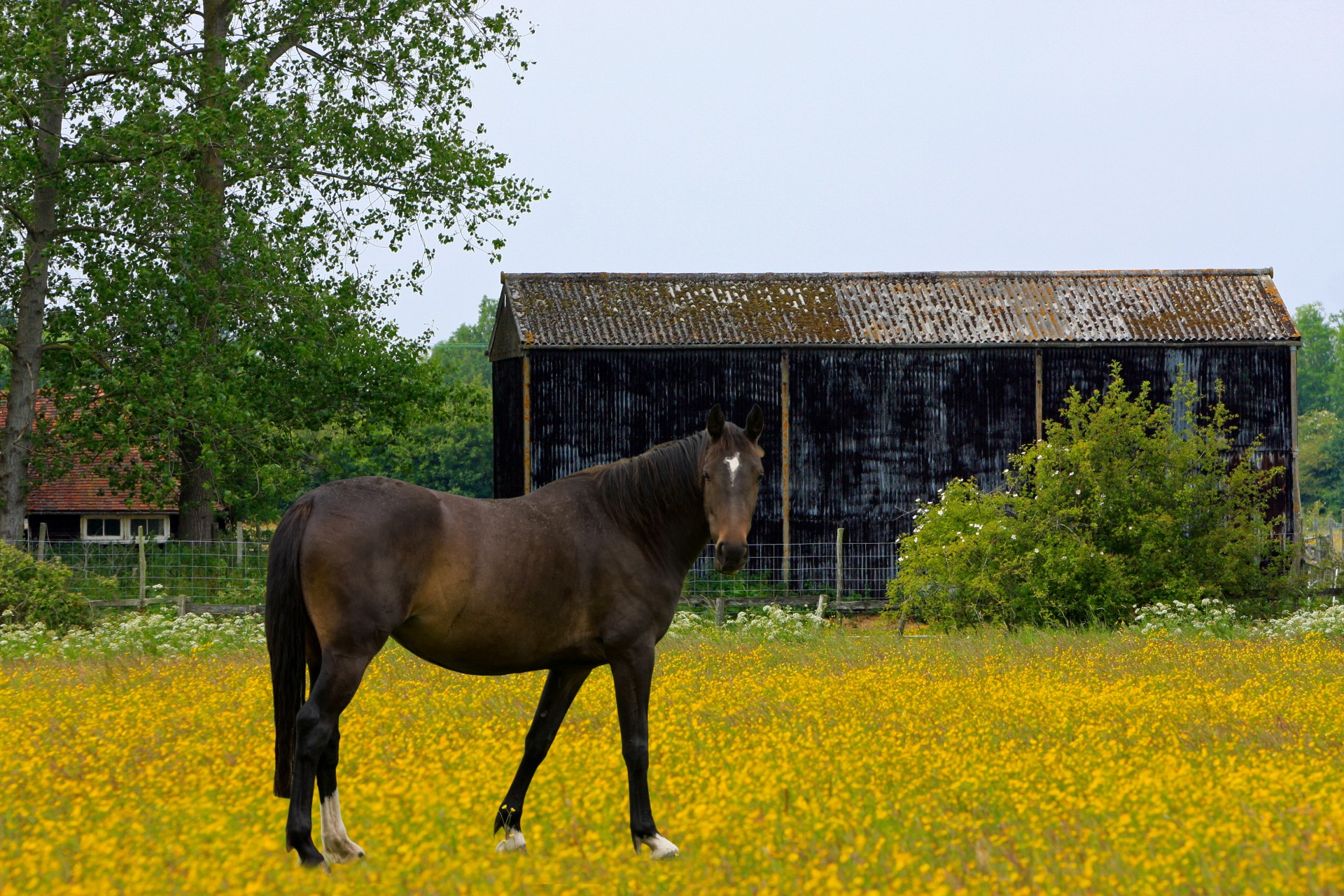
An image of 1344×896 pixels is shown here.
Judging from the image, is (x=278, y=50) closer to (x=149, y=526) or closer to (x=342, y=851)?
(x=149, y=526)

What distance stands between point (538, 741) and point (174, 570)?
17.5 m

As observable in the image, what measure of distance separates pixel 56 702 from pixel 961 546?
1232 centimetres

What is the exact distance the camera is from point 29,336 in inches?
882

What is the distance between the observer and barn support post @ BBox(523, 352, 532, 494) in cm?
2659

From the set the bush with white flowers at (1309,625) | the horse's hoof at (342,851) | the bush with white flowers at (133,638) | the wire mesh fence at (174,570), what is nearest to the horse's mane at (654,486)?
the horse's hoof at (342,851)

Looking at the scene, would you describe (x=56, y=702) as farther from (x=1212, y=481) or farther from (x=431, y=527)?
(x=1212, y=481)

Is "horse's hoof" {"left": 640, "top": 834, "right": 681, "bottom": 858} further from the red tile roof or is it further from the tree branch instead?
the red tile roof

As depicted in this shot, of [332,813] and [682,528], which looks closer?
[332,813]

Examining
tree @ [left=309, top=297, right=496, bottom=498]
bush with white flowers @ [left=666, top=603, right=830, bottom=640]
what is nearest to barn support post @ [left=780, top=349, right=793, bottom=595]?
tree @ [left=309, top=297, right=496, bottom=498]

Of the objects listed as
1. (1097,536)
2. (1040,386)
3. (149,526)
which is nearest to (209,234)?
(1097,536)

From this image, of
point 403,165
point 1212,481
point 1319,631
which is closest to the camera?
point 1319,631

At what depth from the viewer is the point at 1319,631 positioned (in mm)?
15883

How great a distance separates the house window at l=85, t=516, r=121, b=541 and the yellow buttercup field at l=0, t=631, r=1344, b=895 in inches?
1032

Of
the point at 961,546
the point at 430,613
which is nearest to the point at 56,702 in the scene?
the point at 430,613
